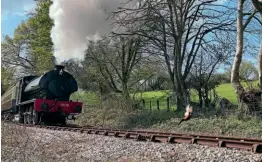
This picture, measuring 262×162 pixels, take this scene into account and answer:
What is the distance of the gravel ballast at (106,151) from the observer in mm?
7260

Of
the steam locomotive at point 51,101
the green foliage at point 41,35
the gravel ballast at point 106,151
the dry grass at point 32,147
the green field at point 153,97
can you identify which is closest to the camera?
the gravel ballast at point 106,151

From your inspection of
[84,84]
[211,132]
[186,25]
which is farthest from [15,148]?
[84,84]

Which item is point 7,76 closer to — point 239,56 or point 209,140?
point 239,56

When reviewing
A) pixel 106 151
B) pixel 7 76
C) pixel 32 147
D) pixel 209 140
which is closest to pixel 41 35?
pixel 7 76

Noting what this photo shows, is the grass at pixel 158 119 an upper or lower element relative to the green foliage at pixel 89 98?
lower

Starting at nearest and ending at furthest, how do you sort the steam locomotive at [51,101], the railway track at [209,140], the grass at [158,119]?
the railway track at [209,140] → the grass at [158,119] → the steam locomotive at [51,101]

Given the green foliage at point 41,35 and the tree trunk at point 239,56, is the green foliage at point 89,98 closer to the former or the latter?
the green foliage at point 41,35

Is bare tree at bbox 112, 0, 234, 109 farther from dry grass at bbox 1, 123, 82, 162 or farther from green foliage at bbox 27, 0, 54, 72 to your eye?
green foliage at bbox 27, 0, 54, 72

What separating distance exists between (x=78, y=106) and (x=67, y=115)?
0.80m

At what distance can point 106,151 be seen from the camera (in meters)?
8.91

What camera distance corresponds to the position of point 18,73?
44.2 meters

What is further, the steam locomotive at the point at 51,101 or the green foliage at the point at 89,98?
the green foliage at the point at 89,98

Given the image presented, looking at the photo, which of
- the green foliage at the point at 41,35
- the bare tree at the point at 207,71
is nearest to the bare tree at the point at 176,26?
the bare tree at the point at 207,71

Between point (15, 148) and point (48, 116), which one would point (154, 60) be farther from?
point (15, 148)
